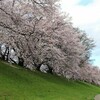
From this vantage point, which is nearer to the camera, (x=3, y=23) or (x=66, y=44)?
(x=3, y=23)

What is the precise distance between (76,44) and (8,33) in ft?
91.7

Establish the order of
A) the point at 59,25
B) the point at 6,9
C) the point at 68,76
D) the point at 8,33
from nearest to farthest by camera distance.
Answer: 1. the point at 6,9
2. the point at 8,33
3. the point at 59,25
4. the point at 68,76

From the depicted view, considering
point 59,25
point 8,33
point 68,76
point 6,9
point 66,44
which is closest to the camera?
point 6,9

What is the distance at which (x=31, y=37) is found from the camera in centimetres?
1920

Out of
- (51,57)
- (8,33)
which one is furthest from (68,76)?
(8,33)

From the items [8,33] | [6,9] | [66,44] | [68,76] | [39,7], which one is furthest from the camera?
[68,76]

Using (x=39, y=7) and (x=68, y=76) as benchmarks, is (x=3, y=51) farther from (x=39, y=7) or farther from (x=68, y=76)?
(x=39, y=7)

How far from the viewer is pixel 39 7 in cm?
1820

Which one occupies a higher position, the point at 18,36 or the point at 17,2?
the point at 17,2

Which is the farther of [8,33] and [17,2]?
[8,33]

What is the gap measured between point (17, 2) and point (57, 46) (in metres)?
26.4

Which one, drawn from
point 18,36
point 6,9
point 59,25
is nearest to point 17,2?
point 6,9

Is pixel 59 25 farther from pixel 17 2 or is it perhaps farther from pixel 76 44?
pixel 17 2

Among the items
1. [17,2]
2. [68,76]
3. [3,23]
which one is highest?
[17,2]
